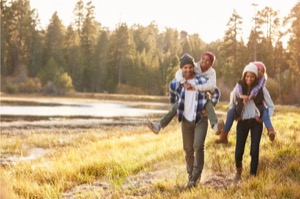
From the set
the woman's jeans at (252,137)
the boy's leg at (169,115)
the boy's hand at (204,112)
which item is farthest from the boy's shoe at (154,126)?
the woman's jeans at (252,137)

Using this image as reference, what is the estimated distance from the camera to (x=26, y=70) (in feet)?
230

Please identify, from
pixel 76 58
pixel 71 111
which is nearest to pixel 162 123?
pixel 71 111

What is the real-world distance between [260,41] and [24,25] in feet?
139

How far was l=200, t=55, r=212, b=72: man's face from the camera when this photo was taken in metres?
6.03

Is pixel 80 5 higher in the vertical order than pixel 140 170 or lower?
higher

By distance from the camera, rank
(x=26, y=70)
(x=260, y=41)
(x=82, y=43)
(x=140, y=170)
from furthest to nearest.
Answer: (x=82, y=43) → (x=26, y=70) → (x=260, y=41) → (x=140, y=170)

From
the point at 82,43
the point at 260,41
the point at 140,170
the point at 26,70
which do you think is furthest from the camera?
the point at 82,43

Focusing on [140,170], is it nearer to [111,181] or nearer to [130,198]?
[111,181]

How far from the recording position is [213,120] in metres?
5.75

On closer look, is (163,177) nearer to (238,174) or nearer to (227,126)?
(238,174)

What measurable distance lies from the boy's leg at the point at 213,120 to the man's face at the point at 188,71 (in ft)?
1.51

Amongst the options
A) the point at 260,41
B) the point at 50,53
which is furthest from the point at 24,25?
the point at 260,41

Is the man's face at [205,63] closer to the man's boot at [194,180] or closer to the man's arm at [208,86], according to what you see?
the man's arm at [208,86]

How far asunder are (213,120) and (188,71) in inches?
32.5
